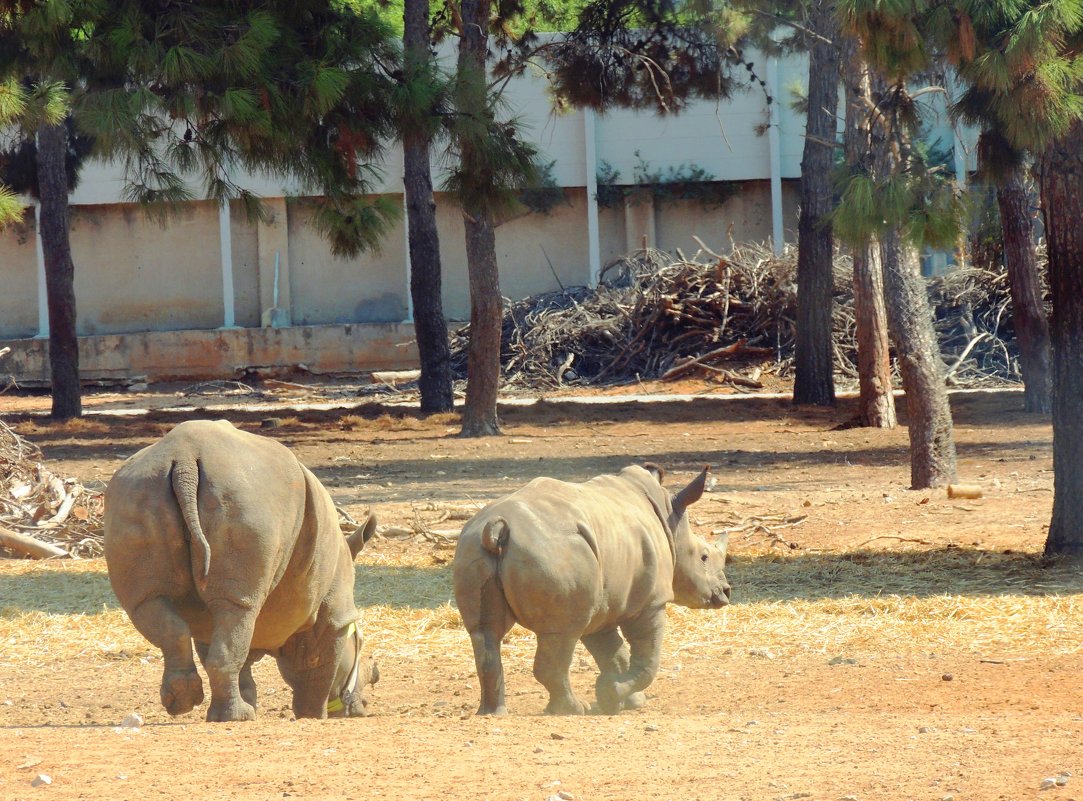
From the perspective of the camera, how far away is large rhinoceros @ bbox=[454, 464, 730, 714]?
17.3 feet

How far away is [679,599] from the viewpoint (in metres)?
6.38

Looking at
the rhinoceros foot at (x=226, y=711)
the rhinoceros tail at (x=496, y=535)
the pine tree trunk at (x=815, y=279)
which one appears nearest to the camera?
the rhinoceros foot at (x=226, y=711)

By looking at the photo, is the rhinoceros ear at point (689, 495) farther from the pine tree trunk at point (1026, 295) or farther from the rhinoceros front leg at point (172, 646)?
the pine tree trunk at point (1026, 295)

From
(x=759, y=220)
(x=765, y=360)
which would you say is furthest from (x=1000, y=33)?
(x=759, y=220)

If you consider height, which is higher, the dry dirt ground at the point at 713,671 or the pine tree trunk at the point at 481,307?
the pine tree trunk at the point at 481,307

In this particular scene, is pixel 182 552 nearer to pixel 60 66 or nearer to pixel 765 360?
pixel 60 66

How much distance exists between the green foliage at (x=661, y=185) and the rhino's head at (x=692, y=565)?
22.1 meters

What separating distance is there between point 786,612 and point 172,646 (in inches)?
160

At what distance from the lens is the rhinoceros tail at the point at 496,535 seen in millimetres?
5227

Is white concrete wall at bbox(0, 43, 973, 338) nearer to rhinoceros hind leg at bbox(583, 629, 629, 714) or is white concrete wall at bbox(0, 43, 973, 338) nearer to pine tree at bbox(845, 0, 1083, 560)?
pine tree at bbox(845, 0, 1083, 560)

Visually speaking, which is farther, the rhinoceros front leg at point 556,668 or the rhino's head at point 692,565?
the rhino's head at point 692,565

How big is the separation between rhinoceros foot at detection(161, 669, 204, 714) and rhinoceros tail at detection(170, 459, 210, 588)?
327mm

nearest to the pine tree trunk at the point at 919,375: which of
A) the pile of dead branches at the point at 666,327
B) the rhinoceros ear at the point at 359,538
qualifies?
the rhinoceros ear at the point at 359,538

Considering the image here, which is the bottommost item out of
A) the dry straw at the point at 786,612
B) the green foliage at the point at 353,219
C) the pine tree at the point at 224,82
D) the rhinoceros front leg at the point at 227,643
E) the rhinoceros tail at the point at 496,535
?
the dry straw at the point at 786,612
